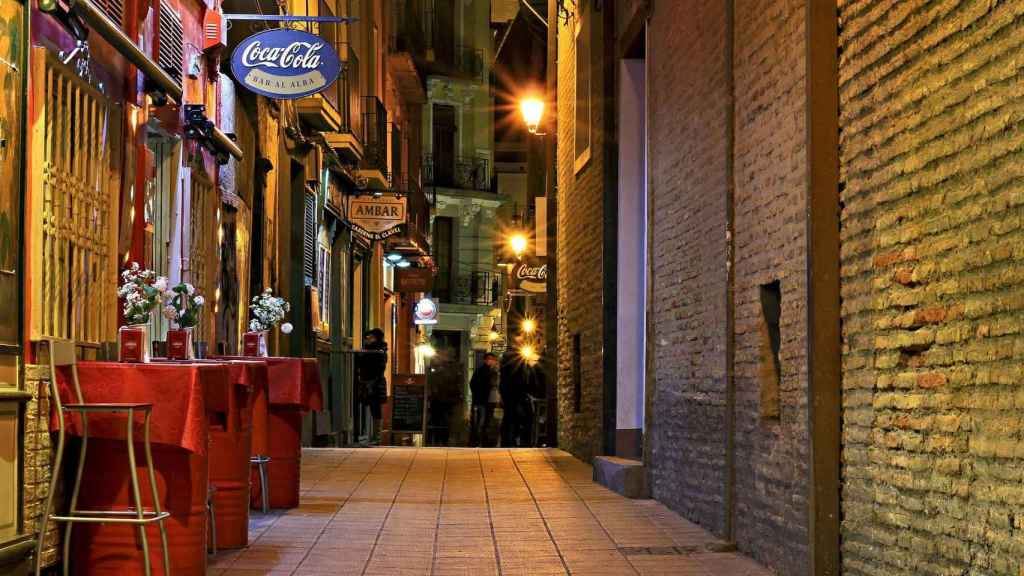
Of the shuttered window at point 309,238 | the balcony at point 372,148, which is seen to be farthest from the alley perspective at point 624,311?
the balcony at point 372,148

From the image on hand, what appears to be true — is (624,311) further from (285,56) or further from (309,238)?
(309,238)

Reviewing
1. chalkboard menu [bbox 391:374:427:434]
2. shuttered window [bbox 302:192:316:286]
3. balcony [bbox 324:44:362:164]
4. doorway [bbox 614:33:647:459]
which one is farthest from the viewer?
chalkboard menu [bbox 391:374:427:434]

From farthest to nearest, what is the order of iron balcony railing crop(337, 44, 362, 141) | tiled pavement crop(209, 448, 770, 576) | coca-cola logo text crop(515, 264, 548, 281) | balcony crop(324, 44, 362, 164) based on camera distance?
coca-cola logo text crop(515, 264, 548, 281), iron balcony railing crop(337, 44, 362, 141), balcony crop(324, 44, 362, 164), tiled pavement crop(209, 448, 770, 576)

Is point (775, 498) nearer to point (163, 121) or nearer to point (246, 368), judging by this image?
point (246, 368)

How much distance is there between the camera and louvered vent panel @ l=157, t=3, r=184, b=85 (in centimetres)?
1059

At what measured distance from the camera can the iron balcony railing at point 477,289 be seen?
1970 inches

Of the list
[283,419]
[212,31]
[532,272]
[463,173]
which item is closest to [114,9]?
[283,419]

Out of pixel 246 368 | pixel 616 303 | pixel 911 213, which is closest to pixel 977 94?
pixel 911 213

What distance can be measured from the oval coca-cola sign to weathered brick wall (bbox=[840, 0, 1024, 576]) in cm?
674

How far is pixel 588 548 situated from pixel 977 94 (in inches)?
178

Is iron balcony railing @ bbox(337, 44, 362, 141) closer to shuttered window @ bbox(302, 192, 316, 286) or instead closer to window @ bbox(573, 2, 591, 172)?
shuttered window @ bbox(302, 192, 316, 286)

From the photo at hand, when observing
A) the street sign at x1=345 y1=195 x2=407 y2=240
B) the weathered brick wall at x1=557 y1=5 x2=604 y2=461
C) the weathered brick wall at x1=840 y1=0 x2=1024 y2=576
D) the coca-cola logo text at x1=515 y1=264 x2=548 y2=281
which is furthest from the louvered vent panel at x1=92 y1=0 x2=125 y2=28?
the coca-cola logo text at x1=515 y1=264 x2=548 y2=281

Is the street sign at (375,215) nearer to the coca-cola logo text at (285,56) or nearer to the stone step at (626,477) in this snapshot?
the coca-cola logo text at (285,56)

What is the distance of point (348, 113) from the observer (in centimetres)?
2208
